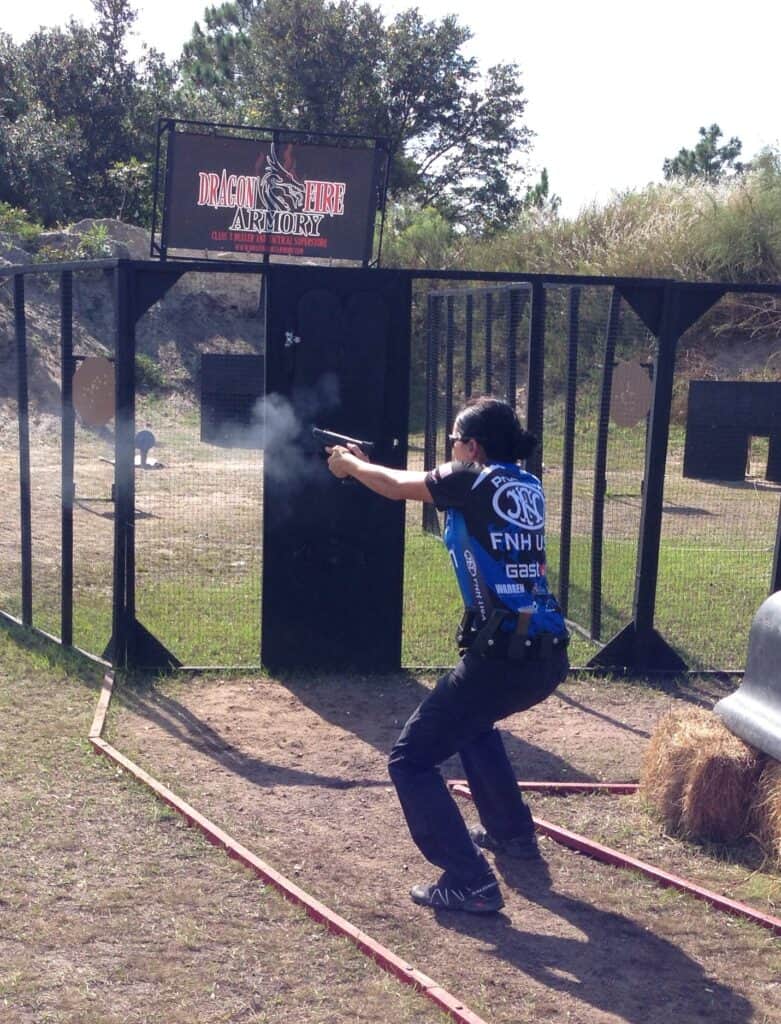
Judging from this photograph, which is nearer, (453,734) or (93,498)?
(453,734)

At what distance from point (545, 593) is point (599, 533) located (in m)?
3.65

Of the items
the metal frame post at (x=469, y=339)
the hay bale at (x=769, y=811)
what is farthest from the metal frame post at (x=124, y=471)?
the metal frame post at (x=469, y=339)

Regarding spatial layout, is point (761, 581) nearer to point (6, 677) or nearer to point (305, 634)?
point (305, 634)

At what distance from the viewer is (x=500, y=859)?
4730mm

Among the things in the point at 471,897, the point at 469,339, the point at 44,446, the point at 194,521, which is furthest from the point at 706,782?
the point at 44,446

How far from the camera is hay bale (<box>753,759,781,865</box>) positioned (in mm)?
4695

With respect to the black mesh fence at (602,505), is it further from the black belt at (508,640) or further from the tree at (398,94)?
the tree at (398,94)

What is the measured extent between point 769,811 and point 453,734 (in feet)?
4.90

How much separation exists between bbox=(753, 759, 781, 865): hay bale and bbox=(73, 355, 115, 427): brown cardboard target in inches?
158

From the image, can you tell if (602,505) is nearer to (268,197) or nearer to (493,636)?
(493,636)

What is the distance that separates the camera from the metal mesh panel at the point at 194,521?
7605 millimetres

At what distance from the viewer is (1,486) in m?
13.2

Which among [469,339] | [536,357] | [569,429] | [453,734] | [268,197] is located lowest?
[453,734]

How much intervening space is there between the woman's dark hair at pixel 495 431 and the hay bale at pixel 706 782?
1628 millimetres
